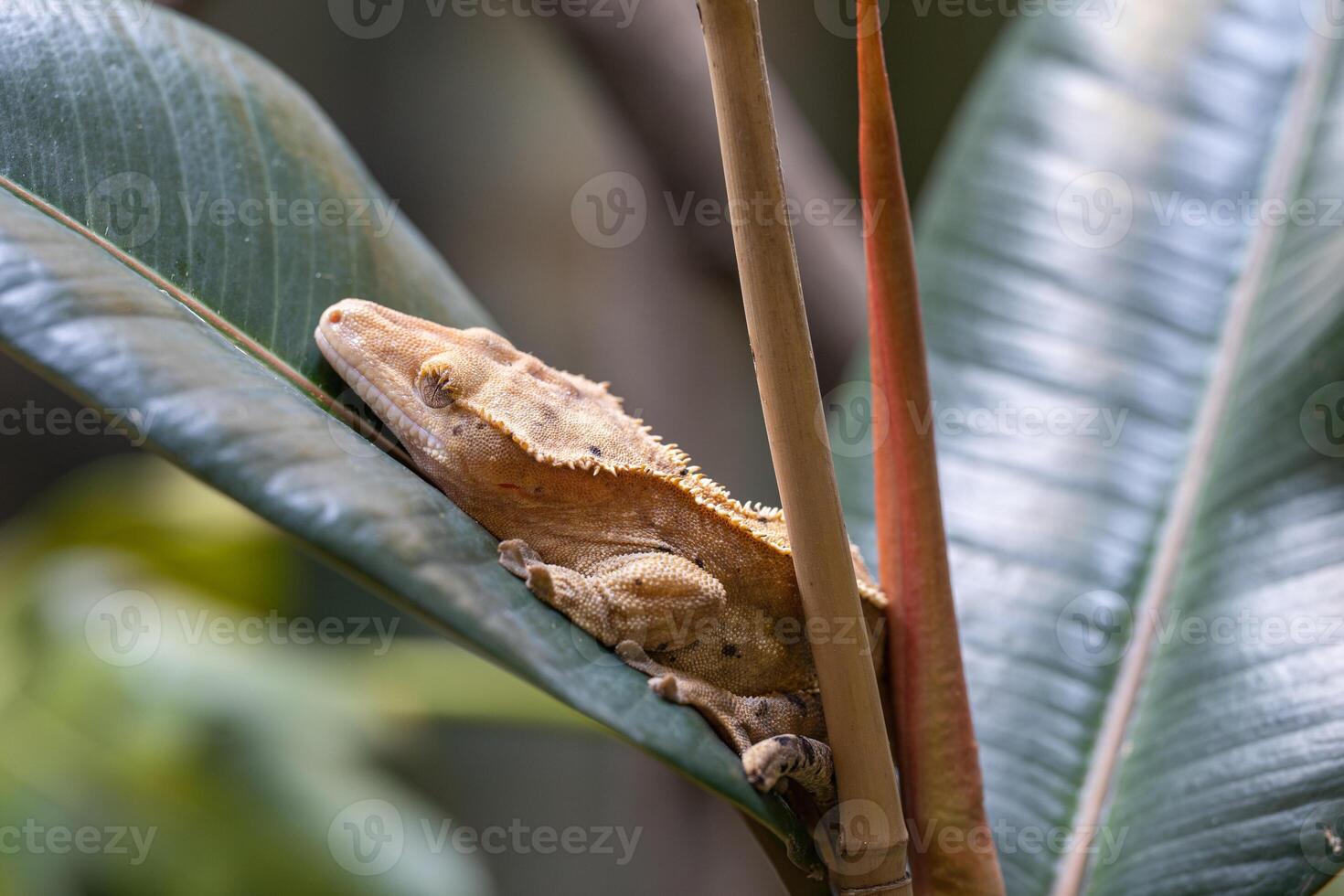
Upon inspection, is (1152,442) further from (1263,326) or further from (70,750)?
(70,750)

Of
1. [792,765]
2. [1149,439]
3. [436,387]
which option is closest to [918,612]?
[792,765]

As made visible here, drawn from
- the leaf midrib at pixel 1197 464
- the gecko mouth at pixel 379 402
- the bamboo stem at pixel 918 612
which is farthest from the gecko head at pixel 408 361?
the leaf midrib at pixel 1197 464

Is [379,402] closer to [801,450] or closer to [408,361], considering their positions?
[408,361]

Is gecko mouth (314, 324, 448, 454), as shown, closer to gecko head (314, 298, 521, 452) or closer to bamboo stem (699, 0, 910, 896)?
gecko head (314, 298, 521, 452)

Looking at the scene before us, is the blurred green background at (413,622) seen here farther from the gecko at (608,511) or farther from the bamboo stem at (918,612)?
the bamboo stem at (918,612)

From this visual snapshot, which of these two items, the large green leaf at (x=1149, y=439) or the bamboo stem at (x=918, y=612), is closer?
the bamboo stem at (x=918, y=612)

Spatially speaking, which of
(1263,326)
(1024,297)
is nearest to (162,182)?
(1024,297)
